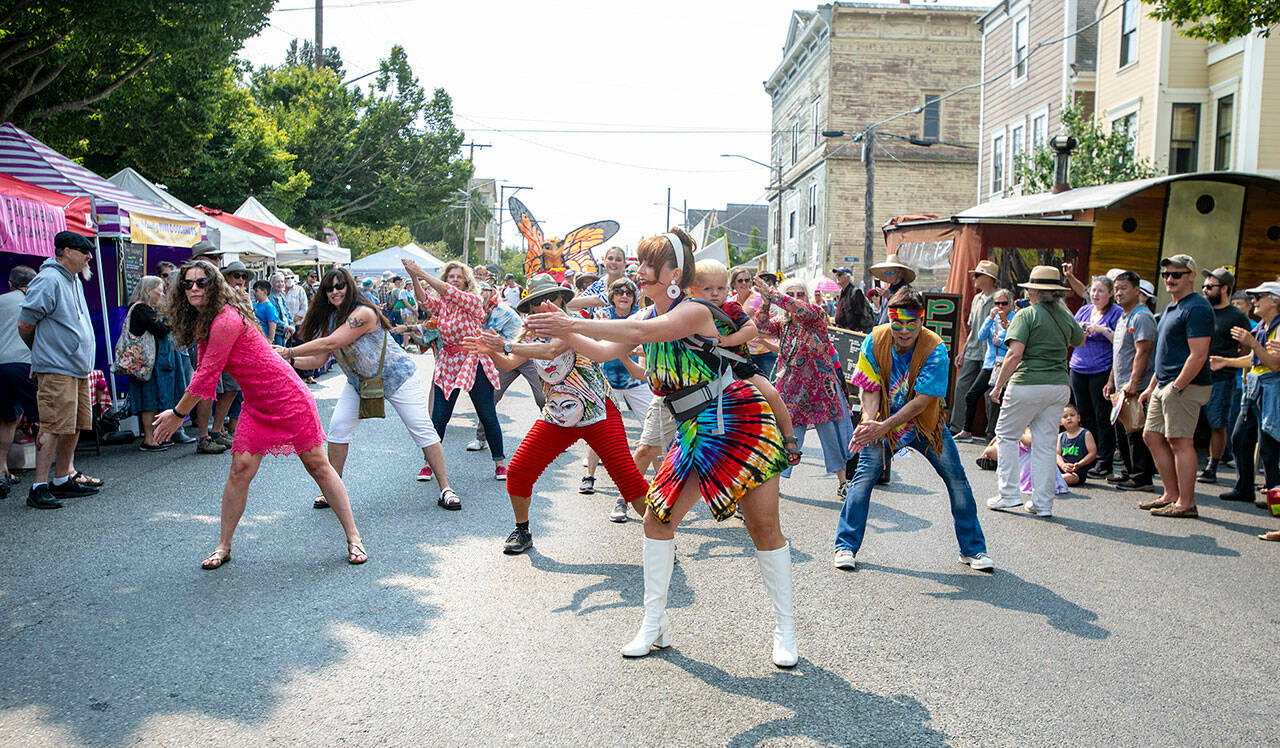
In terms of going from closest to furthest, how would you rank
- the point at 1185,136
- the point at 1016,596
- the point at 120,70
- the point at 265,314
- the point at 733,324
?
the point at 733,324, the point at 1016,596, the point at 265,314, the point at 120,70, the point at 1185,136

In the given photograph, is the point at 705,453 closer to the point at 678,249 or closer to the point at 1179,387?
the point at 678,249

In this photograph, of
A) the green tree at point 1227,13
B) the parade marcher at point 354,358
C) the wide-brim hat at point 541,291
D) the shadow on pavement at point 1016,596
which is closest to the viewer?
the shadow on pavement at point 1016,596

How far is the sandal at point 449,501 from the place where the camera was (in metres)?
7.18

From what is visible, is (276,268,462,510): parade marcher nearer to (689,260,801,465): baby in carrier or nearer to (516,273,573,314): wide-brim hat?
(516,273,573,314): wide-brim hat

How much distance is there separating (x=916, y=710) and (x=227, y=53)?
1238 cm

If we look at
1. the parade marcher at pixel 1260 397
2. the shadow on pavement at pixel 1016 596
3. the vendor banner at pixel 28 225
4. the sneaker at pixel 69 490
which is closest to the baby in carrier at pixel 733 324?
the shadow on pavement at pixel 1016 596

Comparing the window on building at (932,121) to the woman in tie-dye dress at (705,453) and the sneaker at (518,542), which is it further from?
the woman in tie-dye dress at (705,453)

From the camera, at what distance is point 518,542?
6.00 meters

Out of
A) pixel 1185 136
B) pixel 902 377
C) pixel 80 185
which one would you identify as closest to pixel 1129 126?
pixel 1185 136

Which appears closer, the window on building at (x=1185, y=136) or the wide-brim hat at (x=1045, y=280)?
the wide-brim hat at (x=1045, y=280)

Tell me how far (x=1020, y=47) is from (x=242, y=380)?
2611cm

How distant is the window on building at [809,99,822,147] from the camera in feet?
134

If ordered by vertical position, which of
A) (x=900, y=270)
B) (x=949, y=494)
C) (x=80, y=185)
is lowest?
(x=949, y=494)

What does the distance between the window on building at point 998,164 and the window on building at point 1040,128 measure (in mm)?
1825
